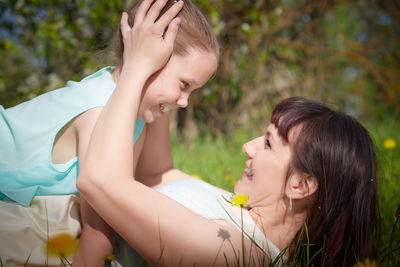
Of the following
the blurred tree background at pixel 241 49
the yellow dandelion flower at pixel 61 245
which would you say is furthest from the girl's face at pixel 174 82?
the blurred tree background at pixel 241 49

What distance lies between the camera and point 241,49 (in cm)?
396

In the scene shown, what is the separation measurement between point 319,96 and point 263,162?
3.22 metres

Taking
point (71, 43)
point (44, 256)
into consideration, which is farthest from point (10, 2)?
point (44, 256)

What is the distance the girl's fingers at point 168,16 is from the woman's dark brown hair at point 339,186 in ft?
2.04

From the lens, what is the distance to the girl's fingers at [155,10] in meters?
1.23

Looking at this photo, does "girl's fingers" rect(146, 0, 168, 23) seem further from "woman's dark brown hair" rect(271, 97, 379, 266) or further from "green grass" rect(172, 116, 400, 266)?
"green grass" rect(172, 116, 400, 266)

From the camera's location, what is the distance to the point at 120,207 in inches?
40.8

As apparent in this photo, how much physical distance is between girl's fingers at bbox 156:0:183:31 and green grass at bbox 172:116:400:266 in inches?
39.0

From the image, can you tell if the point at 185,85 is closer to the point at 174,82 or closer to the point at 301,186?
the point at 174,82

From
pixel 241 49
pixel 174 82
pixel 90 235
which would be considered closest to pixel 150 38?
pixel 174 82

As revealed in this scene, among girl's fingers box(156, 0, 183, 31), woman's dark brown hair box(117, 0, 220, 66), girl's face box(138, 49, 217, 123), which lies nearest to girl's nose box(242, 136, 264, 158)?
girl's face box(138, 49, 217, 123)

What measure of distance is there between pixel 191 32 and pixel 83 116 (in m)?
0.54

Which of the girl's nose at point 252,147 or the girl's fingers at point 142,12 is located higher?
the girl's fingers at point 142,12

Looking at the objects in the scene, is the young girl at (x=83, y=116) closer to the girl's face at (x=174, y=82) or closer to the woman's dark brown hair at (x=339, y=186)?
the girl's face at (x=174, y=82)
